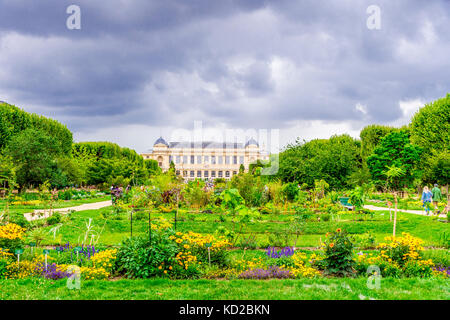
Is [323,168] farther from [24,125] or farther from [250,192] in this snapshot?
[24,125]

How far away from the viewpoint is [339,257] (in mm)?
5461

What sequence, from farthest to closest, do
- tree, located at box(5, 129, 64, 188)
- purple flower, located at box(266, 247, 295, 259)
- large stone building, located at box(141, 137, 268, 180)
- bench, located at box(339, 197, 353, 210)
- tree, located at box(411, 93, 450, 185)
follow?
large stone building, located at box(141, 137, 268, 180) → tree, located at box(411, 93, 450, 185) → tree, located at box(5, 129, 64, 188) → bench, located at box(339, 197, 353, 210) → purple flower, located at box(266, 247, 295, 259)

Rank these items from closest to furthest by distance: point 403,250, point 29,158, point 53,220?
point 403,250 < point 53,220 < point 29,158

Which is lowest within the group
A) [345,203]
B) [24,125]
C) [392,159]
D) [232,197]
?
[345,203]

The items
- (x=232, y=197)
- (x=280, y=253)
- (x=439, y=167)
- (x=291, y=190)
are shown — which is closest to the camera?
(x=280, y=253)

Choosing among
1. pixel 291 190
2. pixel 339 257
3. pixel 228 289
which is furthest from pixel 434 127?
pixel 228 289

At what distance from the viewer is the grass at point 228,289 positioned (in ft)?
14.0

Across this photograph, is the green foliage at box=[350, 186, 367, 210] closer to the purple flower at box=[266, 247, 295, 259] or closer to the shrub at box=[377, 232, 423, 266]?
the purple flower at box=[266, 247, 295, 259]

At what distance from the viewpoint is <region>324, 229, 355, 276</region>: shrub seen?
17.6 feet

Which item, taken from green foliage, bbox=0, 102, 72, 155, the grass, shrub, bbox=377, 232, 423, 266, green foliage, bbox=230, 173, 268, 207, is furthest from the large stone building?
the grass

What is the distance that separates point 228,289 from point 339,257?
79.4 inches

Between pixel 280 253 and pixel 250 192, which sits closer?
pixel 280 253

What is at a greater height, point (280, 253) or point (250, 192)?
point (250, 192)

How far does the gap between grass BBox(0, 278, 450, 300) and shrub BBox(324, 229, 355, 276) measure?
38 cm
